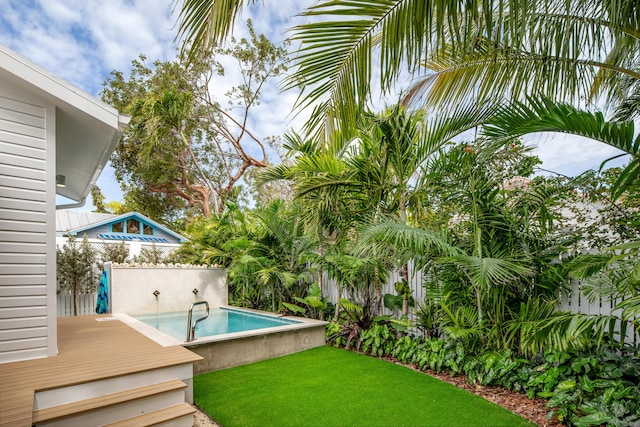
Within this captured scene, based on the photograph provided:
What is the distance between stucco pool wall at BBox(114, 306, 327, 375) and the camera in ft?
16.3

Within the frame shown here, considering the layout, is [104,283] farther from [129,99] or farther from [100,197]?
[100,197]

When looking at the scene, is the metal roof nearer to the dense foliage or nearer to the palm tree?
the dense foliage

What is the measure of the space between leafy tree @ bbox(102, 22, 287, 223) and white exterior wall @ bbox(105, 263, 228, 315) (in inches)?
277

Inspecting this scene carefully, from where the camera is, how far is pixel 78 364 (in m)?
3.52

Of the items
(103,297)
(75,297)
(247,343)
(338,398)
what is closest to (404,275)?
(338,398)

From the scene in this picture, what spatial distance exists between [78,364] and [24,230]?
149cm

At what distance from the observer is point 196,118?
17391mm

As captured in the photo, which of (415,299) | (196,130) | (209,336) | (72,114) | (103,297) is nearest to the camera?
(72,114)

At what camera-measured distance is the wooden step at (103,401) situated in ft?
9.24

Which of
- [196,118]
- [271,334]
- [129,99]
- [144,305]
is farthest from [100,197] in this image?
[271,334]

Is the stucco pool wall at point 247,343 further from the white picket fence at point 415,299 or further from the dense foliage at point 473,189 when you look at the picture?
the white picket fence at point 415,299

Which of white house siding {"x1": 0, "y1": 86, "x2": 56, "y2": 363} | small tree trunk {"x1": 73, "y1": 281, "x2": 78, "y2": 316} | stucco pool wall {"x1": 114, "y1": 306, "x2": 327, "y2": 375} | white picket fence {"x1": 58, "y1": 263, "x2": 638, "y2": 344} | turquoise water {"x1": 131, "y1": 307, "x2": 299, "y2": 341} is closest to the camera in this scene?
white house siding {"x1": 0, "y1": 86, "x2": 56, "y2": 363}

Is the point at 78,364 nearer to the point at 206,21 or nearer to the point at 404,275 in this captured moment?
the point at 206,21

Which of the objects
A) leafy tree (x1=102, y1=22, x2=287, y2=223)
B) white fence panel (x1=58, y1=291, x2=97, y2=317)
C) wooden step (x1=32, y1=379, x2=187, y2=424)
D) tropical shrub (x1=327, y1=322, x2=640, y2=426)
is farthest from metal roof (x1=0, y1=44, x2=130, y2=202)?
leafy tree (x1=102, y1=22, x2=287, y2=223)
